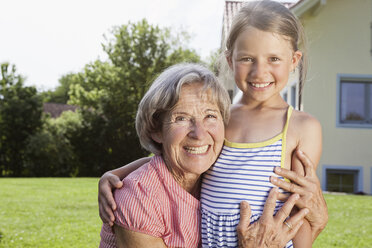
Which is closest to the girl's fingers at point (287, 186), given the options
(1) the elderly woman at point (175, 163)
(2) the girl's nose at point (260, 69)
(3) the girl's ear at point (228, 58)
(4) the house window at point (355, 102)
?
(1) the elderly woman at point (175, 163)

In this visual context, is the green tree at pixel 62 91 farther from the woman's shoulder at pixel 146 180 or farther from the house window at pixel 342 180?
the woman's shoulder at pixel 146 180

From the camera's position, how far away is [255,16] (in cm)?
268

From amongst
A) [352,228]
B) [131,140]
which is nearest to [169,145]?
[352,228]

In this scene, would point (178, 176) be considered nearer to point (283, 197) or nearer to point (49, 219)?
point (283, 197)

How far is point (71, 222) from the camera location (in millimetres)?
8828

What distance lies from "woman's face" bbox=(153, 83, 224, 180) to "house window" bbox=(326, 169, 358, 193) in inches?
451

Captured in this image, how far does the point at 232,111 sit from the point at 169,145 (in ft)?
1.67

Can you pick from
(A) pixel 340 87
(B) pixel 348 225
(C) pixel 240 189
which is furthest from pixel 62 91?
(C) pixel 240 189

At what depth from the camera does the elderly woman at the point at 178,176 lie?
2459mm

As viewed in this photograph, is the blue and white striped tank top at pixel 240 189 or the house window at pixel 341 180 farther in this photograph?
the house window at pixel 341 180

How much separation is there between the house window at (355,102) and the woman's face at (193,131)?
37.5ft

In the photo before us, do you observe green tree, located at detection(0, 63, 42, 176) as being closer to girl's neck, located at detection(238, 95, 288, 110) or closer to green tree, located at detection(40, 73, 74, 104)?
girl's neck, located at detection(238, 95, 288, 110)

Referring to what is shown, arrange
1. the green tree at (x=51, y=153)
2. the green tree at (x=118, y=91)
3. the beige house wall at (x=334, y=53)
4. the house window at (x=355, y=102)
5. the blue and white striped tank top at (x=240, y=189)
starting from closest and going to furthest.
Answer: the blue and white striped tank top at (x=240, y=189), the beige house wall at (x=334, y=53), the house window at (x=355, y=102), the green tree at (x=51, y=153), the green tree at (x=118, y=91)

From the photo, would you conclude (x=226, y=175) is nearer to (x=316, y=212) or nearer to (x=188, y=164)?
(x=188, y=164)
